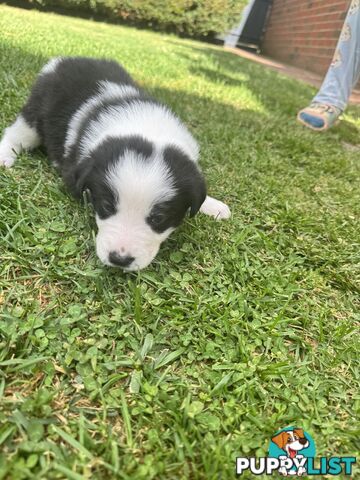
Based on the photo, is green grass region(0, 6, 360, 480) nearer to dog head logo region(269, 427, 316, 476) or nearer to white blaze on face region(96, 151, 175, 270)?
dog head logo region(269, 427, 316, 476)

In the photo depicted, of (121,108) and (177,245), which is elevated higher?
(121,108)

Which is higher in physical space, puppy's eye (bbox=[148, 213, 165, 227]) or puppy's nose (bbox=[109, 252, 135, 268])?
puppy's eye (bbox=[148, 213, 165, 227])

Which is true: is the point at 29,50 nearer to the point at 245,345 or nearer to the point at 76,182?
the point at 76,182

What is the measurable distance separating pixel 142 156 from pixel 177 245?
67cm

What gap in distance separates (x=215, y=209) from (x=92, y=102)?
1.22m

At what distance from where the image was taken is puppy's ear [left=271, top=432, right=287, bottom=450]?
1.65m

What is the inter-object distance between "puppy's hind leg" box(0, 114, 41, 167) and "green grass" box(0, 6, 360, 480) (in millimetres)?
112

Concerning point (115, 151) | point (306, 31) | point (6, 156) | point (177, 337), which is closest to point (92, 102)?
point (6, 156)

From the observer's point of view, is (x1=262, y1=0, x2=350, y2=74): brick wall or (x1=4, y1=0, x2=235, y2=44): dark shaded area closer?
(x1=262, y1=0, x2=350, y2=74): brick wall

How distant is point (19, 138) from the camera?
3354 millimetres

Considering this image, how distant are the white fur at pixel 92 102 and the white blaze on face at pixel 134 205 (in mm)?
917

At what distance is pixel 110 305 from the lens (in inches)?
83.6

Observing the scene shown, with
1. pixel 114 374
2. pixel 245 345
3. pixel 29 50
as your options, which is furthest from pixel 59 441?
pixel 29 50

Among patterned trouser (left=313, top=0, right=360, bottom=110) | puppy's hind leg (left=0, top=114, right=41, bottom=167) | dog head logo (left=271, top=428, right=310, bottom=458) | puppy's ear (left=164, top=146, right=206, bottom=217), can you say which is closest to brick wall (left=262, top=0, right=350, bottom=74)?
patterned trouser (left=313, top=0, right=360, bottom=110)
